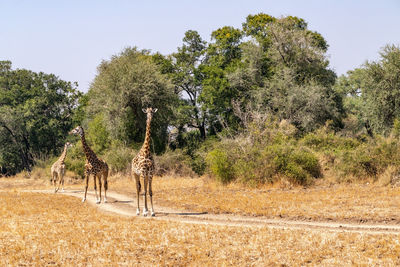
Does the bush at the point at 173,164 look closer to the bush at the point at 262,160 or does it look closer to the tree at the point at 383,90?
the bush at the point at 262,160

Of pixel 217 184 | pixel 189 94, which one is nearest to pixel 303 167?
pixel 217 184

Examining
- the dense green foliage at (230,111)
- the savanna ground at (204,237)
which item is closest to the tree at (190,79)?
the dense green foliage at (230,111)

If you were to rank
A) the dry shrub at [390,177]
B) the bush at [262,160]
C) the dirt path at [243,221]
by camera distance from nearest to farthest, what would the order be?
the dirt path at [243,221] → the dry shrub at [390,177] → the bush at [262,160]

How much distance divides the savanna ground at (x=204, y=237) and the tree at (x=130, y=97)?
1822cm

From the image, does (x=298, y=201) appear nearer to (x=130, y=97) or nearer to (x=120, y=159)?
(x=120, y=159)

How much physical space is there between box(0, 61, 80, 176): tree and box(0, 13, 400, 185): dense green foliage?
0.36ft

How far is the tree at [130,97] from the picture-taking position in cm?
3650

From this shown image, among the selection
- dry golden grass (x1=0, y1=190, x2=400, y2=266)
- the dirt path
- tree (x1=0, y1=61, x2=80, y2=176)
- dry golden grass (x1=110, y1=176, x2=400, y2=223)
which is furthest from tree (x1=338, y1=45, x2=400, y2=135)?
tree (x1=0, y1=61, x2=80, y2=176)

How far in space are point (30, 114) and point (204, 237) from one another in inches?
1493

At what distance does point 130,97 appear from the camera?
3706 centimetres

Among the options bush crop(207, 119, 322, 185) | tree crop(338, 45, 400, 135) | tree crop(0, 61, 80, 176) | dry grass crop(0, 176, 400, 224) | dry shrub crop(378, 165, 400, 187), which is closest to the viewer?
dry grass crop(0, 176, 400, 224)

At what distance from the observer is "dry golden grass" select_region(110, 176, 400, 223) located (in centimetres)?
1496

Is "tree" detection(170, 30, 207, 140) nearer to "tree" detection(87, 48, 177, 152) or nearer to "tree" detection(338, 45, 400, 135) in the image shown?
"tree" detection(87, 48, 177, 152)

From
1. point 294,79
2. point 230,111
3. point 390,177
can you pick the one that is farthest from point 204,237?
point 230,111
